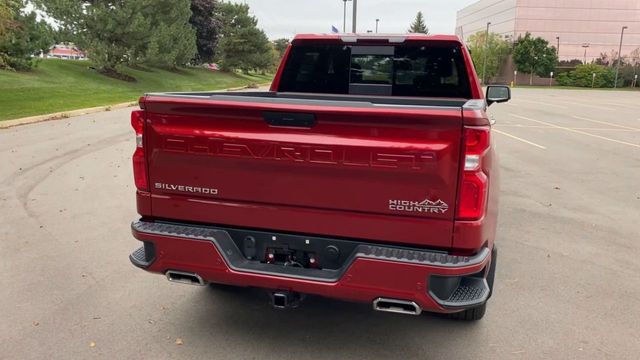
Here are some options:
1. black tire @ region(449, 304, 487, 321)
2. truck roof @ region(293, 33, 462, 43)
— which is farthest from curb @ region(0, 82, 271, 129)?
black tire @ region(449, 304, 487, 321)

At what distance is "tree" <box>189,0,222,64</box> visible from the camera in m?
51.5

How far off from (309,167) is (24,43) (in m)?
25.8

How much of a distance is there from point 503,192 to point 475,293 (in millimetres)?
5601

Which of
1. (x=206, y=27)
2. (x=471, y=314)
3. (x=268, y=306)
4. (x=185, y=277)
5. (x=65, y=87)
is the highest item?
(x=206, y=27)

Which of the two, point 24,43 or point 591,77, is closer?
point 24,43

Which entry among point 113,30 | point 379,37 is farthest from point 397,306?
point 113,30

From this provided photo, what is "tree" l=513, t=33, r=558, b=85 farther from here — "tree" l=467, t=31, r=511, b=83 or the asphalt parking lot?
the asphalt parking lot

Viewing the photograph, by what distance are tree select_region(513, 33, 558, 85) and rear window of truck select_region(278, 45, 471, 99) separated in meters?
89.2

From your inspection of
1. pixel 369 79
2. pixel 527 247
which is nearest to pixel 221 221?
pixel 369 79

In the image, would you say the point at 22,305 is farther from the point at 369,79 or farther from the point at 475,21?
the point at 475,21

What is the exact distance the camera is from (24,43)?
24578 millimetres

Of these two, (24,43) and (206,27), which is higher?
(206,27)

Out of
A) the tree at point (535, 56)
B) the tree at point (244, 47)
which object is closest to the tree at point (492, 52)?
the tree at point (535, 56)

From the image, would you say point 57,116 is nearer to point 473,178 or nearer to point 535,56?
point 473,178
